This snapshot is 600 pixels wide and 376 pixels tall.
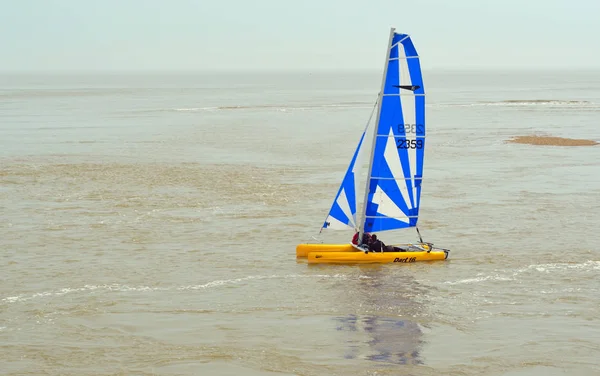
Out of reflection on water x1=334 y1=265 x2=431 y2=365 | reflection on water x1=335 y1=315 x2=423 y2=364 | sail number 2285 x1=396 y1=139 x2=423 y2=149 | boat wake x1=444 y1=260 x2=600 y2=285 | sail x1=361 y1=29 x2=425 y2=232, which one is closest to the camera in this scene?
reflection on water x1=335 y1=315 x2=423 y2=364

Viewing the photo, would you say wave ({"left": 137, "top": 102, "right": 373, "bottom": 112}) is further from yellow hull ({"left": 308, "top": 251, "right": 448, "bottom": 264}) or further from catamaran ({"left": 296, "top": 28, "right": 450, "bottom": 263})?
yellow hull ({"left": 308, "top": 251, "right": 448, "bottom": 264})

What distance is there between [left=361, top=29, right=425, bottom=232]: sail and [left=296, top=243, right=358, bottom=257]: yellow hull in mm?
890

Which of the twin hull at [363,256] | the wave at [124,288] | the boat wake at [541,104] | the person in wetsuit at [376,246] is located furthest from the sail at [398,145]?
the boat wake at [541,104]

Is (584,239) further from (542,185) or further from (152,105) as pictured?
(152,105)

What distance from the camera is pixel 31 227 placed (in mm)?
35312

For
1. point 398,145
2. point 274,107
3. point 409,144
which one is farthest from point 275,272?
point 274,107

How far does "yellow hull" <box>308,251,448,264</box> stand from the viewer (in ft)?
96.8

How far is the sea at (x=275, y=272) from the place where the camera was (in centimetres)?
2134

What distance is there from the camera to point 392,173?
1179 inches

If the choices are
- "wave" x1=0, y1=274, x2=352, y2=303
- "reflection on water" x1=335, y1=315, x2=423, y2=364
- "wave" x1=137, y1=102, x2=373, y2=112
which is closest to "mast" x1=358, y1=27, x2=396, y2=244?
"wave" x1=0, y1=274, x2=352, y2=303

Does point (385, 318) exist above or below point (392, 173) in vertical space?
below

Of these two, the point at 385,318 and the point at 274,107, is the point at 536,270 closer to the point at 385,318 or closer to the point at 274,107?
the point at 385,318

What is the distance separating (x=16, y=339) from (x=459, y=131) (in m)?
59.0

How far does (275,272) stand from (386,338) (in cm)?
722
